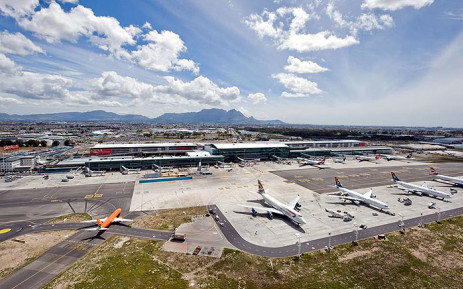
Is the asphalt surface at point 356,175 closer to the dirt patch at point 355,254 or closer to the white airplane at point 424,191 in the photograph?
the white airplane at point 424,191

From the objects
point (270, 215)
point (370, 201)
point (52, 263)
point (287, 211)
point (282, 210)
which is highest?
point (370, 201)

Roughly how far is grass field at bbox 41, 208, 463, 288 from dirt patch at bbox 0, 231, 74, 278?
10935mm

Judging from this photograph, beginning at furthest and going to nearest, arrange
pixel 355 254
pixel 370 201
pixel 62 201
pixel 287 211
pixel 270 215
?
1. pixel 62 201
2. pixel 370 201
3. pixel 270 215
4. pixel 287 211
5. pixel 355 254

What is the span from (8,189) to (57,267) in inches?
2671

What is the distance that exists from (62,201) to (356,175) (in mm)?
128749

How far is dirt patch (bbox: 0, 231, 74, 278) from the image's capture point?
41.7m

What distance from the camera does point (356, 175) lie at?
11388cm

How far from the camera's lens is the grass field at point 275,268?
37.8 m

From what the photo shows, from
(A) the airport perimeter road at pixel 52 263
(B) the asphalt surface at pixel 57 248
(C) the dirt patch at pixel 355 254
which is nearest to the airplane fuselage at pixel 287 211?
(C) the dirt patch at pixel 355 254

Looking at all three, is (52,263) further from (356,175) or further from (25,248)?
(356,175)

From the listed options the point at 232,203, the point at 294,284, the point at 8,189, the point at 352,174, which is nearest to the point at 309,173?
the point at 352,174

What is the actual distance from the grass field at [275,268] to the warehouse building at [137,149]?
344 ft

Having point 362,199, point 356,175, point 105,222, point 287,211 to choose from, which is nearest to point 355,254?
point 287,211

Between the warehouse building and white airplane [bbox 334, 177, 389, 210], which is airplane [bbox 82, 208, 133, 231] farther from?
the warehouse building
